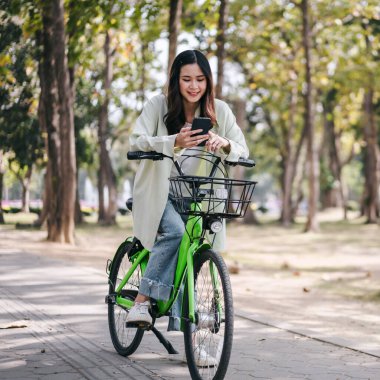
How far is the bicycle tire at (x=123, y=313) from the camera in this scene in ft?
17.1

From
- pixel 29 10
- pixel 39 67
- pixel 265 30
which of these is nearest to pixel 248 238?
pixel 265 30

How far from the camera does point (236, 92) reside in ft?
113

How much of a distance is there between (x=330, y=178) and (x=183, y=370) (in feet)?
124

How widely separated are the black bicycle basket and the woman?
192 mm

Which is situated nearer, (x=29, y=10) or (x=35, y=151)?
(x=29, y=10)

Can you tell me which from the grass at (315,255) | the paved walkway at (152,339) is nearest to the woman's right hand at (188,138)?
the paved walkway at (152,339)

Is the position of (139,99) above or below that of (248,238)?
above

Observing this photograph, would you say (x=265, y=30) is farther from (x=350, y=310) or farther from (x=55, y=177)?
(x=350, y=310)

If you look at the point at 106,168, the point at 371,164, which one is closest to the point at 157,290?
the point at 106,168

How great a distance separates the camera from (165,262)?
15.6 feet

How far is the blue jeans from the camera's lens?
4734mm

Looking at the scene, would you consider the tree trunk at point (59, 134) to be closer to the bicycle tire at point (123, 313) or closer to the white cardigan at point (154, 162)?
the bicycle tire at point (123, 313)

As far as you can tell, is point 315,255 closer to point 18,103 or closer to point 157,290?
point 18,103

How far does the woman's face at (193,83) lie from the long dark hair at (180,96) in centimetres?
3
